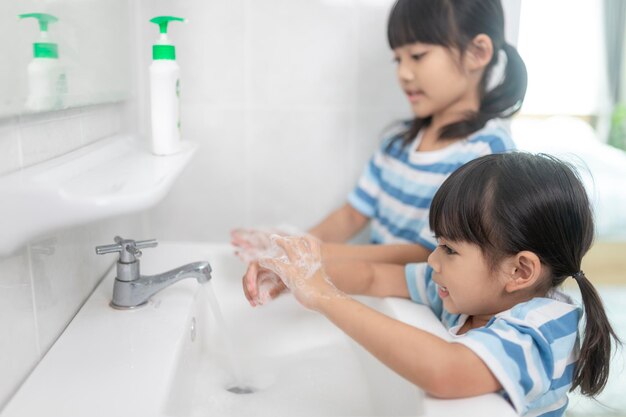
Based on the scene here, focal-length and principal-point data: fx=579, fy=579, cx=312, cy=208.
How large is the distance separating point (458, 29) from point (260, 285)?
65 cm

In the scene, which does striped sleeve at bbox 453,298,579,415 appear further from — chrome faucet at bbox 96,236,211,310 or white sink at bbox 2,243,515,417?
chrome faucet at bbox 96,236,211,310

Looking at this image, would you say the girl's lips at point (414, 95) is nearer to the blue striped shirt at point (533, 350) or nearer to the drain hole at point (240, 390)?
the blue striped shirt at point (533, 350)

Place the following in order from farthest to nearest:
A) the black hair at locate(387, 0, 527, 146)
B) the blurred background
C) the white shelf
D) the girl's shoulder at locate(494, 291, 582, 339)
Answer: the blurred background → the black hair at locate(387, 0, 527, 146) → the girl's shoulder at locate(494, 291, 582, 339) → the white shelf

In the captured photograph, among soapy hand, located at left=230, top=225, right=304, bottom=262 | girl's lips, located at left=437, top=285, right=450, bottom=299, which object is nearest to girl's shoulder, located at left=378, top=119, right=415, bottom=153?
soapy hand, located at left=230, top=225, right=304, bottom=262

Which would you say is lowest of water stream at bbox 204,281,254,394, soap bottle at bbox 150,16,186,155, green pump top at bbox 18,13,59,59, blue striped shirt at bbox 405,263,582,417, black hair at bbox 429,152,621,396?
water stream at bbox 204,281,254,394

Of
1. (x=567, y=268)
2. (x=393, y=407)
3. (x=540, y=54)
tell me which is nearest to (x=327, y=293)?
(x=393, y=407)

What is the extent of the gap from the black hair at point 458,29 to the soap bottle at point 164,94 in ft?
1.52

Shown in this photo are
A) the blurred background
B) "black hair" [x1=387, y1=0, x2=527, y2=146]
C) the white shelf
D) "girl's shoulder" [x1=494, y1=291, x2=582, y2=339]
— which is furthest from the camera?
the blurred background

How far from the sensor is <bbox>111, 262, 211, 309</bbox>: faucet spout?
902 mm

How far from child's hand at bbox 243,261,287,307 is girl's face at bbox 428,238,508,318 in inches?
10.1

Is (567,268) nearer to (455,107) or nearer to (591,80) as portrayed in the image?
(455,107)

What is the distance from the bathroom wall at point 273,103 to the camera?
135 cm

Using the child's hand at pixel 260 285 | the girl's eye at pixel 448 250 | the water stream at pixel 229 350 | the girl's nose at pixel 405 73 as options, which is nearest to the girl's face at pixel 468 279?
the girl's eye at pixel 448 250

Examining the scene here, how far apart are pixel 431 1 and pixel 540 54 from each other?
7.84 ft
